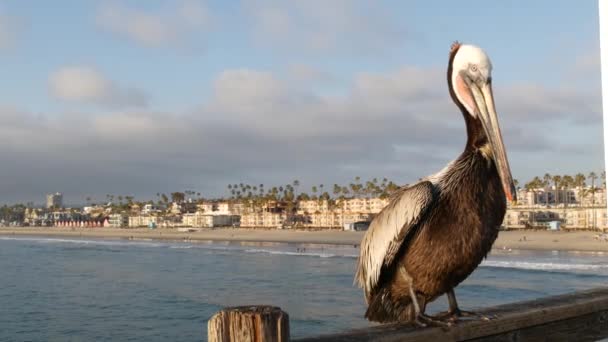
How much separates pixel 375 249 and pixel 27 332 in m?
20.7

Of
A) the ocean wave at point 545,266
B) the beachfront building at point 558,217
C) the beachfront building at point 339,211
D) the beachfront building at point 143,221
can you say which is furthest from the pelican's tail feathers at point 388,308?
the beachfront building at point 143,221

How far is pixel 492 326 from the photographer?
248 cm

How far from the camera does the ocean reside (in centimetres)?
2080

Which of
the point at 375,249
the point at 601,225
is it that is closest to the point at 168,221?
the point at 601,225

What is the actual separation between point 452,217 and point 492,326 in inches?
19.0

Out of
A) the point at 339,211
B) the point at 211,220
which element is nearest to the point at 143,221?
the point at 211,220

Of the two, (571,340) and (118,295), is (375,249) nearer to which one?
(571,340)

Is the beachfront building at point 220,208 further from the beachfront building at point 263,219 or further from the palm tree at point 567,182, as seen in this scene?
the palm tree at point 567,182

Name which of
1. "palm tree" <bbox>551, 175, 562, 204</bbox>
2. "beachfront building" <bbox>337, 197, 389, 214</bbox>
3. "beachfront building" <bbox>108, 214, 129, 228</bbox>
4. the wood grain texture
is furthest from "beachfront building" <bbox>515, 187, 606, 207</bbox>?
the wood grain texture

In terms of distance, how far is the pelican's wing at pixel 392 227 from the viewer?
2.68 m

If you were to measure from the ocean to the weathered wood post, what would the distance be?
10.8 meters

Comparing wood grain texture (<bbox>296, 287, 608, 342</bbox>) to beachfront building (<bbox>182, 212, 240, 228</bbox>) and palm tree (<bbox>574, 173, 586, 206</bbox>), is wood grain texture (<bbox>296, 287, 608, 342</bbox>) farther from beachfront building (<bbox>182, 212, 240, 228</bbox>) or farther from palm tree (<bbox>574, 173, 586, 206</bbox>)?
beachfront building (<bbox>182, 212, 240, 228</bbox>)

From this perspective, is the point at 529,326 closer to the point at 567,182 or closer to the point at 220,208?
the point at 567,182

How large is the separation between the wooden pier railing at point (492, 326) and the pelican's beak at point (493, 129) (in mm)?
530
